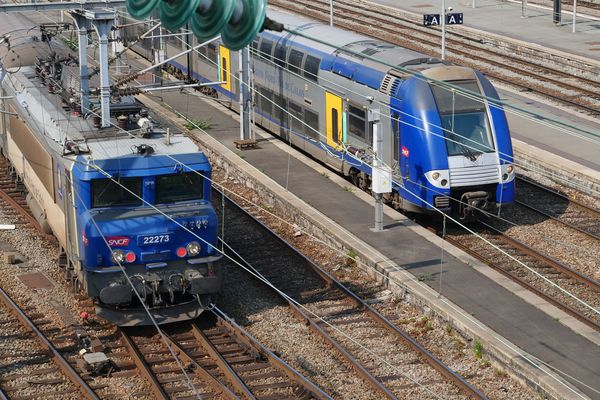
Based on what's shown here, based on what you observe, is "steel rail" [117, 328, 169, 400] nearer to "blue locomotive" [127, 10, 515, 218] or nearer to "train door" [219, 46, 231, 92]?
"blue locomotive" [127, 10, 515, 218]

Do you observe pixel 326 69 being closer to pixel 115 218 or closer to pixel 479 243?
pixel 479 243

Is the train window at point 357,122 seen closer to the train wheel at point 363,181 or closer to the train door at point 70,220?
the train wheel at point 363,181

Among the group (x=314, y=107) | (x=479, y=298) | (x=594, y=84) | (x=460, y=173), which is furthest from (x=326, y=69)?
(x=594, y=84)

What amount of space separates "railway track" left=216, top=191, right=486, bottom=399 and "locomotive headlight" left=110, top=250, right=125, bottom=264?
10.5 feet

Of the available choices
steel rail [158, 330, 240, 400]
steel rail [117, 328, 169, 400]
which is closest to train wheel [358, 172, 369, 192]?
steel rail [158, 330, 240, 400]

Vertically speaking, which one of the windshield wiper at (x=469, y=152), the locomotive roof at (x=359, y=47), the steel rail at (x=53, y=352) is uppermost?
the locomotive roof at (x=359, y=47)

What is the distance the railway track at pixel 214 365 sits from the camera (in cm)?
1495

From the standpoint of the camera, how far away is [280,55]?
2783 centimetres

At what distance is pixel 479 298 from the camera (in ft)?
58.7

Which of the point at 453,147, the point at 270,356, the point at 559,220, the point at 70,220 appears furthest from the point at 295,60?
the point at 270,356

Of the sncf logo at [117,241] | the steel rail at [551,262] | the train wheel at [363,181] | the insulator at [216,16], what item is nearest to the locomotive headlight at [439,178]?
the steel rail at [551,262]

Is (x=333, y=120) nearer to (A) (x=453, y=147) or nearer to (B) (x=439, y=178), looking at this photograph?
(A) (x=453, y=147)

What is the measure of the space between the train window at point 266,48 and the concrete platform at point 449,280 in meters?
3.16

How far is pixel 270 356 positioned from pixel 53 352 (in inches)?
125
